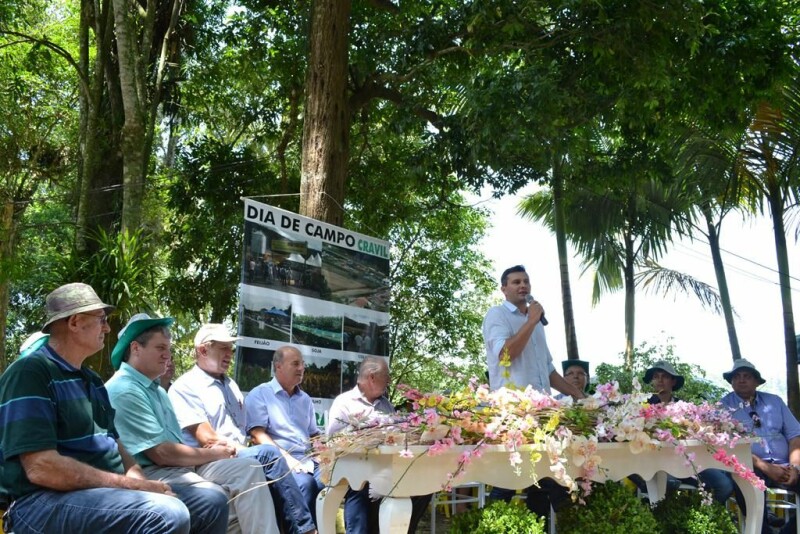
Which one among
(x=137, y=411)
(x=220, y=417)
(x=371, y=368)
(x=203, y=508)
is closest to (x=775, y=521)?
(x=371, y=368)

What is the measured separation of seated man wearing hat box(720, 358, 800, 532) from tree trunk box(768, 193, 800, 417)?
16.9ft

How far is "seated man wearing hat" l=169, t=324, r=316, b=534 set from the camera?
5.28 m

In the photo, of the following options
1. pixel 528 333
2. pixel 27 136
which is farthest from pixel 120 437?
pixel 27 136

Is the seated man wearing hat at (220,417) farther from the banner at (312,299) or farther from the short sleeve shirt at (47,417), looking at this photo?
the short sleeve shirt at (47,417)

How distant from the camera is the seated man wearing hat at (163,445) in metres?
4.43

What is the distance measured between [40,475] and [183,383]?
208cm

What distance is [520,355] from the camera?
6.02 meters

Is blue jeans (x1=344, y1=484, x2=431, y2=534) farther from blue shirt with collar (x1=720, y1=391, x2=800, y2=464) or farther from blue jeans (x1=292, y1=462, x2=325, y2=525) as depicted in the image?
blue shirt with collar (x1=720, y1=391, x2=800, y2=464)

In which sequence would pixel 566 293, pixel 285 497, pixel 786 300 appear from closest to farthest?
pixel 285 497, pixel 786 300, pixel 566 293

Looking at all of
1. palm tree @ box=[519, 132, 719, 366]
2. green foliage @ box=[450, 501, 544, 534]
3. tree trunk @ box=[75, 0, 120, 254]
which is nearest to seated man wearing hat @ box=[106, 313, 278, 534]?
green foliage @ box=[450, 501, 544, 534]

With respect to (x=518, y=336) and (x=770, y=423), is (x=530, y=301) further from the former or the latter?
(x=770, y=423)

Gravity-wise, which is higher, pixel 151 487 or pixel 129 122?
pixel 129 122

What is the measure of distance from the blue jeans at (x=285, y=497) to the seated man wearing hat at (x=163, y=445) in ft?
1.08

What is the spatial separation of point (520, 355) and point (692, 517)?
62.5 inches
